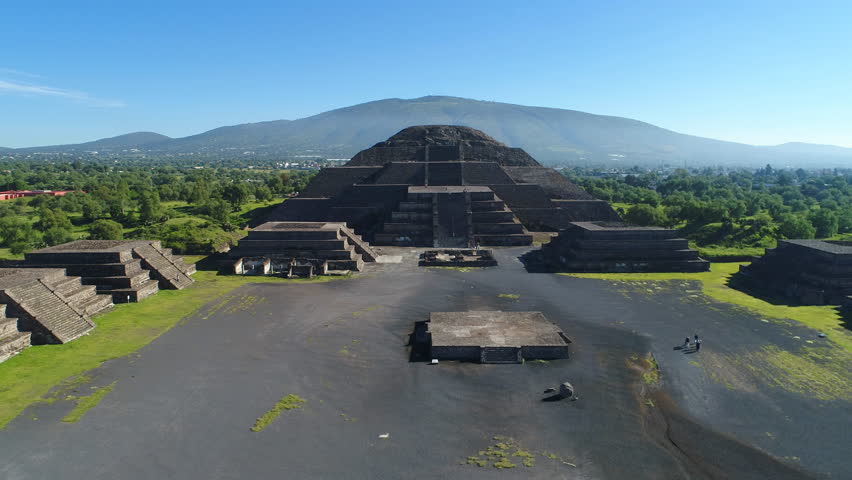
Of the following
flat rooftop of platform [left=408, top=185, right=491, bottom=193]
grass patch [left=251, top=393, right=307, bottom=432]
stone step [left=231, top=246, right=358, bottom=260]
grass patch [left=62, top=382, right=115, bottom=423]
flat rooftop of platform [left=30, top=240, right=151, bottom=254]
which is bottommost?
grass patch [left=62, top=382, right=115, bottom=423]

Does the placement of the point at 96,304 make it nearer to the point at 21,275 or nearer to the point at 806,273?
the point at 21,275

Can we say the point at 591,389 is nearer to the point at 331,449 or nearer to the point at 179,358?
the point at 331,449

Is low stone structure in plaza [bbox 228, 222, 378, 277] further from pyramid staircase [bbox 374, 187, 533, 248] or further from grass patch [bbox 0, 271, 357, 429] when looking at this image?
pyramid staircase [bbox 374, 187, 533, 248]

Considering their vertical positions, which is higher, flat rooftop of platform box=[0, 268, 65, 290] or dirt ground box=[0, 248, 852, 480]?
flat rooftop of platform box=[0, 268, 65, 290]

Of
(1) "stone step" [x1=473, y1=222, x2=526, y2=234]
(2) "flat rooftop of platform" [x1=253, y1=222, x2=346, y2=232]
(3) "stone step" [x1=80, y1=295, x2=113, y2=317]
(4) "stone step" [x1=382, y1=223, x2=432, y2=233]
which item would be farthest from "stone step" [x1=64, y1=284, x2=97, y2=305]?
(1) "stone step" [x1=473, y1=222, x2=526, y2=234]

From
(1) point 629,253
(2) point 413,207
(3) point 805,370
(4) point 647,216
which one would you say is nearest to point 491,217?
(2) point 413,207

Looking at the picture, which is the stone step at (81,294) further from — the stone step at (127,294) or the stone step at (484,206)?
the stone step at (484,206)

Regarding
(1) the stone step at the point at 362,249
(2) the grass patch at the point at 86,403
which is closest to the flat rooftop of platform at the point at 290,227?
(1) the stone step at the point at 362,249
